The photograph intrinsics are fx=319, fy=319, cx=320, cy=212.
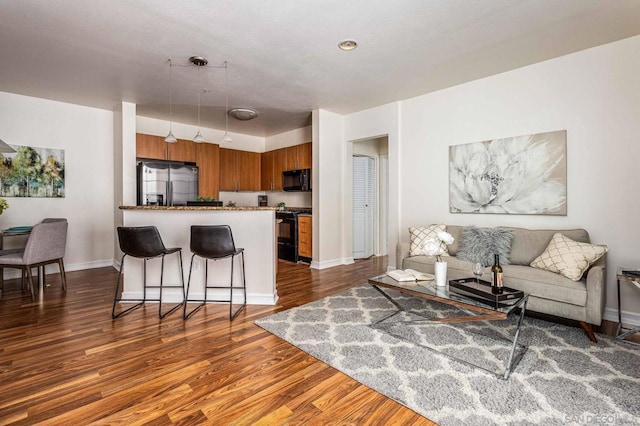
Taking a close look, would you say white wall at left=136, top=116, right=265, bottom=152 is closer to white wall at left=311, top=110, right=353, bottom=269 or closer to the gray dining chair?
white wall at left=311, top=110, right=353, bottom=269

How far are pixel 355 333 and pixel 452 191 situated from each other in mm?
2569

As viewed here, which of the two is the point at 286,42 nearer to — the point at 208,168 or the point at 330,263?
the point at 330,263

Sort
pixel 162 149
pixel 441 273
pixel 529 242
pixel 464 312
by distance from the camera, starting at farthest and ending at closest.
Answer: pixel 162 149, pixel 529 242, pixel 464 312, pixel 441 273

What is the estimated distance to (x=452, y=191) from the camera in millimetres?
4363

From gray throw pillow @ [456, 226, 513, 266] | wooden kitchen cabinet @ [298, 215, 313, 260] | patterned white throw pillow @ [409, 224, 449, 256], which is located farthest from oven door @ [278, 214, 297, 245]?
gray throw pillow @ [456, 226, 513, 266]

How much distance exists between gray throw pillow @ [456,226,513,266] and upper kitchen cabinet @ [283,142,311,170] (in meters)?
3.40

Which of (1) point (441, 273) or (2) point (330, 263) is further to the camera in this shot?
(2) point (330, 263)

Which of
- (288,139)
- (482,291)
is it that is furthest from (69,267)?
(482,291)

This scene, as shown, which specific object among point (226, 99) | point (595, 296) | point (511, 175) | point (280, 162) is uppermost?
point (226, 99)

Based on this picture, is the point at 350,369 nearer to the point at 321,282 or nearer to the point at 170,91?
the point at 321,282

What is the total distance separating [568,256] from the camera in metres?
2.91

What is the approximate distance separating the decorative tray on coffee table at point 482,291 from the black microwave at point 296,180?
4.05m

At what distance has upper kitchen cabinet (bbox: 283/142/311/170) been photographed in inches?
245

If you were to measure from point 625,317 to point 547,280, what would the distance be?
1.01 m
